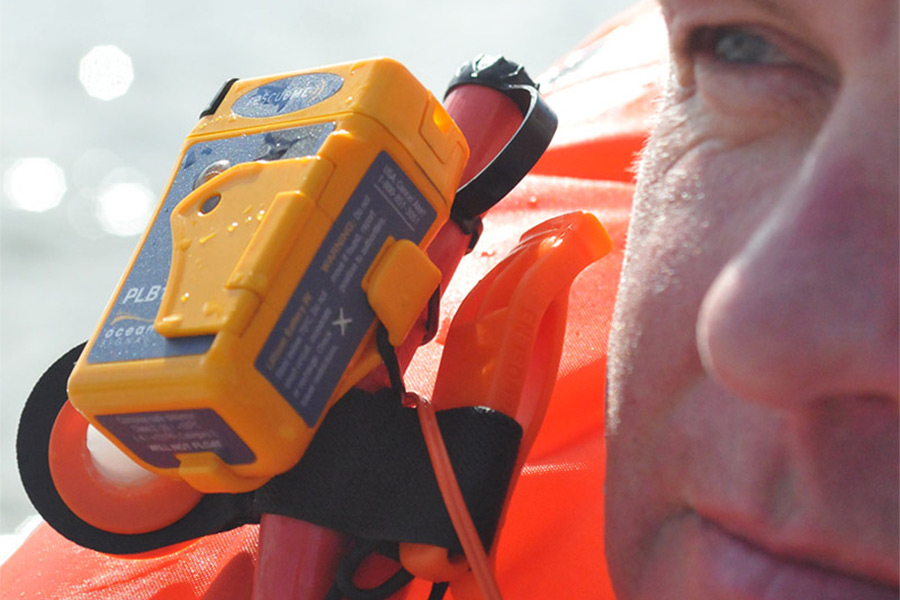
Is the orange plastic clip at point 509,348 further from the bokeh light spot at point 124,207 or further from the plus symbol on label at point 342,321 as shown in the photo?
the bokeh light spot at point 124,207

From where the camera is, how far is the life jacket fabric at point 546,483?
2.94 feet

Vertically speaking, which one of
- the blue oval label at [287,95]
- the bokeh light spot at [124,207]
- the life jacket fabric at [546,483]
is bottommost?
the bokeh light spot at [124,207]

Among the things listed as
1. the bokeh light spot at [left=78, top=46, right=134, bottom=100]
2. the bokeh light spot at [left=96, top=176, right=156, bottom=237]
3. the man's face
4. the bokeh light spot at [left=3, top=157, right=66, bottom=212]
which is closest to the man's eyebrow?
the man's face

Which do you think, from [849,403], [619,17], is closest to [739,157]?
[849,403]

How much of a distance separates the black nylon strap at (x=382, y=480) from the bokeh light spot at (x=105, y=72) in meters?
2.38

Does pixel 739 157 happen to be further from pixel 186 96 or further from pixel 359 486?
pixel 186 96

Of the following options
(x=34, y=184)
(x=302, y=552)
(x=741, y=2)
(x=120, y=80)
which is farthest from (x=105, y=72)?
(x=741, y=2)

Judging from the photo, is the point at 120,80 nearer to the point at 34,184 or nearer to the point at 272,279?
the point at 34,184

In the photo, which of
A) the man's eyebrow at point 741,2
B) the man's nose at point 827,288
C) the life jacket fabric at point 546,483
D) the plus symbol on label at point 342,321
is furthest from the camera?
the life jacket fabric at point 546,483

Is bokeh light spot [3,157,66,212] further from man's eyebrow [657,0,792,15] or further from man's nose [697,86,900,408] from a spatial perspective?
man's nose [697,86,900,408]

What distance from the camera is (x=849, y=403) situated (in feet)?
1.71

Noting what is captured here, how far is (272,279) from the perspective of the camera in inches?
26.9

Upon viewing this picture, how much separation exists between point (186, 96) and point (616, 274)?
2018mm

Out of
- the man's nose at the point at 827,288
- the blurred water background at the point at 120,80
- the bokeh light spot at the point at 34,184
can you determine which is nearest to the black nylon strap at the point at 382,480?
the man's nose at the point at 827,288
